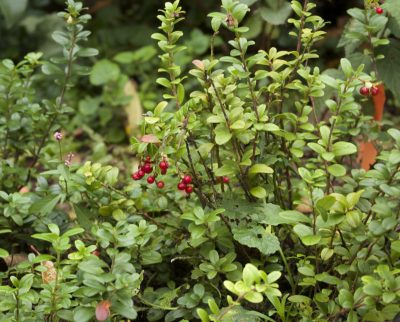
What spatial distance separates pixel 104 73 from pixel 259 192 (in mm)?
2054

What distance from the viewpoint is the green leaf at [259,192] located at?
1.93 meters

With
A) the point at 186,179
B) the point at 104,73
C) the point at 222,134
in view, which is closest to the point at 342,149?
the point at 222,134

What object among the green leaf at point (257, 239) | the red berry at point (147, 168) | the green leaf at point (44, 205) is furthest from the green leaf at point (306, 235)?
the green leaf at point (44, 205)

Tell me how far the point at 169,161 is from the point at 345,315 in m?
0.65

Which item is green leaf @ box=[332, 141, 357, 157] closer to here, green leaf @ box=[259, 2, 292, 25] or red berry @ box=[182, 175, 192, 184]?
red berry @ box=[182, 175, 192, 184]

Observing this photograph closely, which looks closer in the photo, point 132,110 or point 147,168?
point 147,168

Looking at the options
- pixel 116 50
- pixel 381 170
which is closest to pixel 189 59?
pixel 116 50

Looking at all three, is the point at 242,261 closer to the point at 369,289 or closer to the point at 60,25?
the point at 369,289

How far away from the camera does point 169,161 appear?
191cm

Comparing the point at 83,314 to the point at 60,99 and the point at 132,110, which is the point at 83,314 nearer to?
the point at 60,99

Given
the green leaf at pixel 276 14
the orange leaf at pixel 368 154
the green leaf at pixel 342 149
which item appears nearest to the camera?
the green leaf at pixel 342 149

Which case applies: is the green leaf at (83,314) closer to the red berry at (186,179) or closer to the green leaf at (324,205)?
the red berry at (186,179)

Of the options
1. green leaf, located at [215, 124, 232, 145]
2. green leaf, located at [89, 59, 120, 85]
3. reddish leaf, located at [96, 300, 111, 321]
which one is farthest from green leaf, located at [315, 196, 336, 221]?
green leaf, located at [89, 59, 120, 85]

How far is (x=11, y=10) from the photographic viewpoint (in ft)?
12.3
